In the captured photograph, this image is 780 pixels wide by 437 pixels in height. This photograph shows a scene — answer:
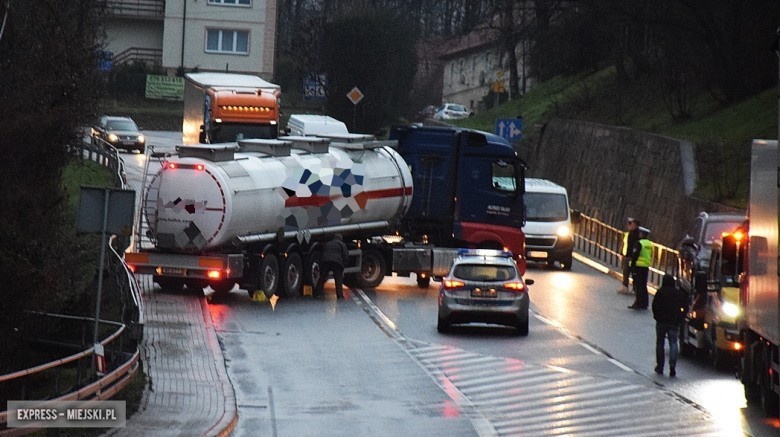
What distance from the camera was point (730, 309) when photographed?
23109mm

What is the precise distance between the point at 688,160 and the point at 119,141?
27.0 meters

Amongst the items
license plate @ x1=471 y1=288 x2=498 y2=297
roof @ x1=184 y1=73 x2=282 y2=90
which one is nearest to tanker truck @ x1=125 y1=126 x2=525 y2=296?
license plate @ x1=471 y1=288 x2=498 y2=297

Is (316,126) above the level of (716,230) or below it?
above

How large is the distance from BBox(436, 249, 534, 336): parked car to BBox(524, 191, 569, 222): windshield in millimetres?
13992

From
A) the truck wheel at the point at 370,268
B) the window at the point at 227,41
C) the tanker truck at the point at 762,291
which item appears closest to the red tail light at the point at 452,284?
the tanker truck at the point at 762,291

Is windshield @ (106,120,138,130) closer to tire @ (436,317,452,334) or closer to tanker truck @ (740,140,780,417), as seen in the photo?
tire @ (436,317,452,334)

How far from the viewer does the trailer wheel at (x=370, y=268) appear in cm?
3428

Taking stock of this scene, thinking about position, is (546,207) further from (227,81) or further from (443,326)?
(443,326)

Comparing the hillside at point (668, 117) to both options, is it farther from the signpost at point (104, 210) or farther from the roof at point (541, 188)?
the signpost at point (104, 210)

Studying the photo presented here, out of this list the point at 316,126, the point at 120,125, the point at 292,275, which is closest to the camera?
the point at 292,275

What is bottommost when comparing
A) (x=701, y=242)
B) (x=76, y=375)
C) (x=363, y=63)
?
(x=76, y=375)

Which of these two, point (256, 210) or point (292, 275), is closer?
point (256, 210)

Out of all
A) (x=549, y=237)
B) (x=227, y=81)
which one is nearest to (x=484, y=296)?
(x=549, y=237)

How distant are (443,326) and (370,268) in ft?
24.2
